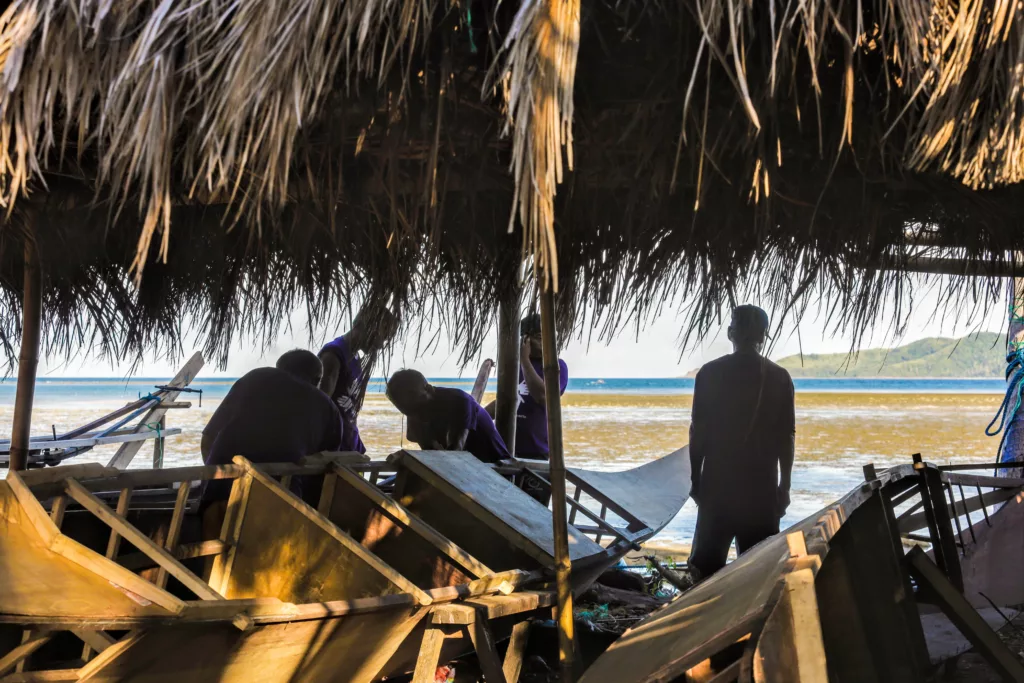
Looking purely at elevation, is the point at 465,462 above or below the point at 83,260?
below

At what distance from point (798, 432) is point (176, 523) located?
22.5 metres

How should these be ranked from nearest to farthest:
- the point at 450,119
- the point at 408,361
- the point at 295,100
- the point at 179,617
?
1. the point at 295,100
2. the point at 179,617
3. the point at 450,119
4. the point at 408,361

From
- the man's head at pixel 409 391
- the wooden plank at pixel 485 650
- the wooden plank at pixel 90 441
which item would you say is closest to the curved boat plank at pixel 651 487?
the man's head at pixel 409 391

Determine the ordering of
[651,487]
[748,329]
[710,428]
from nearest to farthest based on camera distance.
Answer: [748,329], [710,428], [651,487]

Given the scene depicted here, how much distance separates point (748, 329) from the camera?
11.0 feet

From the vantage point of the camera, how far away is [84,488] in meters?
2.73

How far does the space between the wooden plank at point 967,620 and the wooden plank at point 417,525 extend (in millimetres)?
1477

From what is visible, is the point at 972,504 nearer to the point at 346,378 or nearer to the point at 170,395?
the point at 346,378

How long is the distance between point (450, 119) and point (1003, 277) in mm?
2288

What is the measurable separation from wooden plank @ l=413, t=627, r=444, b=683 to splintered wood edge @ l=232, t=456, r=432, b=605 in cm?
10

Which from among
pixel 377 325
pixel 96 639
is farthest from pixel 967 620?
pixel 96 639

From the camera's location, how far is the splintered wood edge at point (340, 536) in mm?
2650

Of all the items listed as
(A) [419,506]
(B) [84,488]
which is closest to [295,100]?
(B) [84,488]

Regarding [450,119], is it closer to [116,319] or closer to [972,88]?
[972,88]
